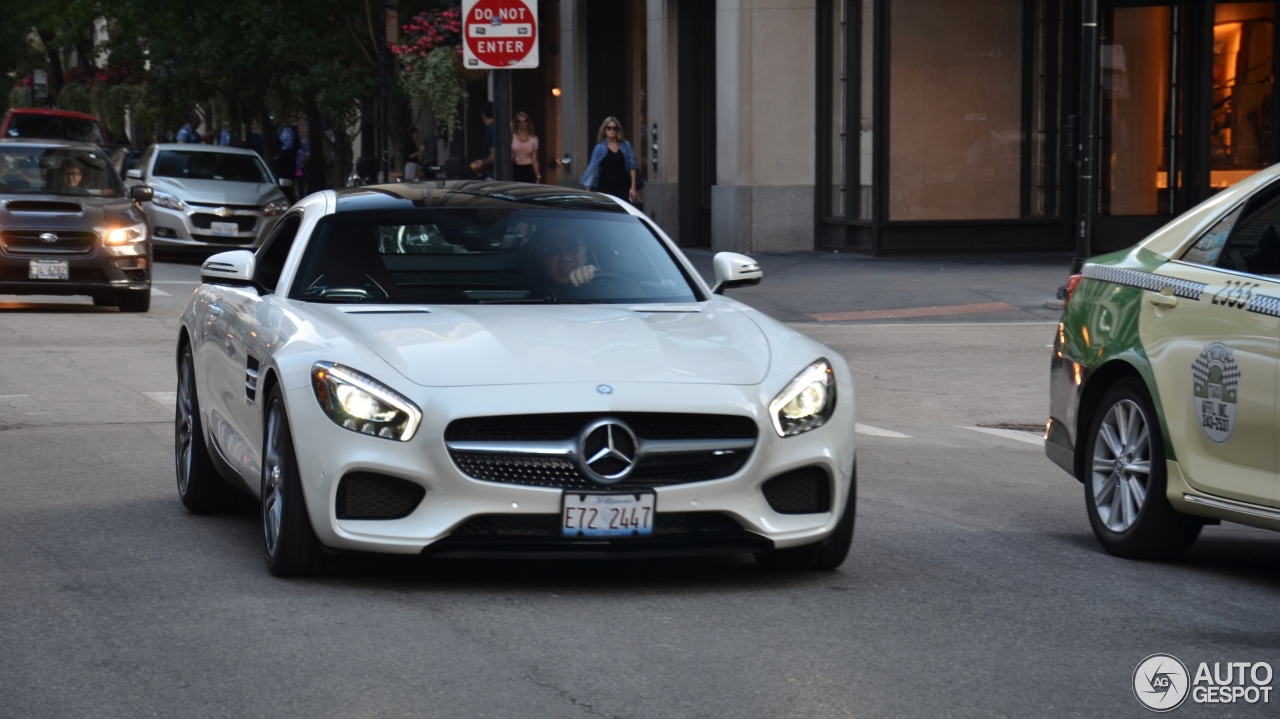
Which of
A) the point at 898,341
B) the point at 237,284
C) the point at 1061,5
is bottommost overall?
the point at 898,341

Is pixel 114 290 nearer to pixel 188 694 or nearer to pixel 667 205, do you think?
pixel 667 205

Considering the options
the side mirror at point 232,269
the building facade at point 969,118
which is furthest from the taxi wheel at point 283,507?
the building facade at point 969,118

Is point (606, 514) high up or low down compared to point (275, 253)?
down

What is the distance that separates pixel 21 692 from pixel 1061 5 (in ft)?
69.7

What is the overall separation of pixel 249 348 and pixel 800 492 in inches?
85.4

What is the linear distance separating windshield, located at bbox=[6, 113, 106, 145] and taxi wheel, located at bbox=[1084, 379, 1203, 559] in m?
32.6

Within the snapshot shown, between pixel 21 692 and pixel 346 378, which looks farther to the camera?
pixel 346 378

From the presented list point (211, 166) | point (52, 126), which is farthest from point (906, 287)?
point (52, 126)

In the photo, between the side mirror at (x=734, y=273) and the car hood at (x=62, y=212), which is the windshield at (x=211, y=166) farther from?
the side mirror at (x=734, y=273)

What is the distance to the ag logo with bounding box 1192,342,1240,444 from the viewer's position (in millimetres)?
6738

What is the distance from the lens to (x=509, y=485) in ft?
20.0

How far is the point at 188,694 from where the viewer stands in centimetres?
508

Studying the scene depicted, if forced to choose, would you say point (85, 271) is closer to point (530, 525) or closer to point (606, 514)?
point (530, 525)

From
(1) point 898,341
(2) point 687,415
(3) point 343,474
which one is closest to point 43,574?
(3) point 343,474
